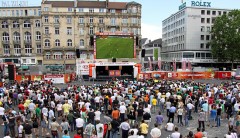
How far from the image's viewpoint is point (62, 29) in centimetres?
6569

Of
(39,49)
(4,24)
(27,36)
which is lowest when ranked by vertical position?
(39,49)

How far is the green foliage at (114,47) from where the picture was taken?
151ft

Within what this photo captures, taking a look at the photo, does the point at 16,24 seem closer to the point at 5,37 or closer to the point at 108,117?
the point at 5,37

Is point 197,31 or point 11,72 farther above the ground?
point 197,31

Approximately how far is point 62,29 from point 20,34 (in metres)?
11.4

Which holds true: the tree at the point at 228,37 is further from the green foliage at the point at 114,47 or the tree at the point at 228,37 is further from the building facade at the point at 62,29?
the green foliage at the point at 114,47

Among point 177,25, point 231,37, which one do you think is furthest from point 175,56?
point 231,37

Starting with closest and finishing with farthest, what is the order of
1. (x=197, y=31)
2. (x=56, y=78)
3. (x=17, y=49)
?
1. (x=56, y=78)
2. (x=17, y=49)
3. (x=197, y=31)

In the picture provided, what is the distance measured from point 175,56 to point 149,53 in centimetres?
2972

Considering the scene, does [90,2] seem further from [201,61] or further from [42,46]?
[201,61]

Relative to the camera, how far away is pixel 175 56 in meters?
84.6

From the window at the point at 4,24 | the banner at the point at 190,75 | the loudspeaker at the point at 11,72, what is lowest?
the banner at the point at 190,75

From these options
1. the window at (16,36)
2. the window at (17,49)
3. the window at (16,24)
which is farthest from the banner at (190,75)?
the window at (16,24)

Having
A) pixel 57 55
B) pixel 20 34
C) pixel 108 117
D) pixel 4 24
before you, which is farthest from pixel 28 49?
pixel 108 117
